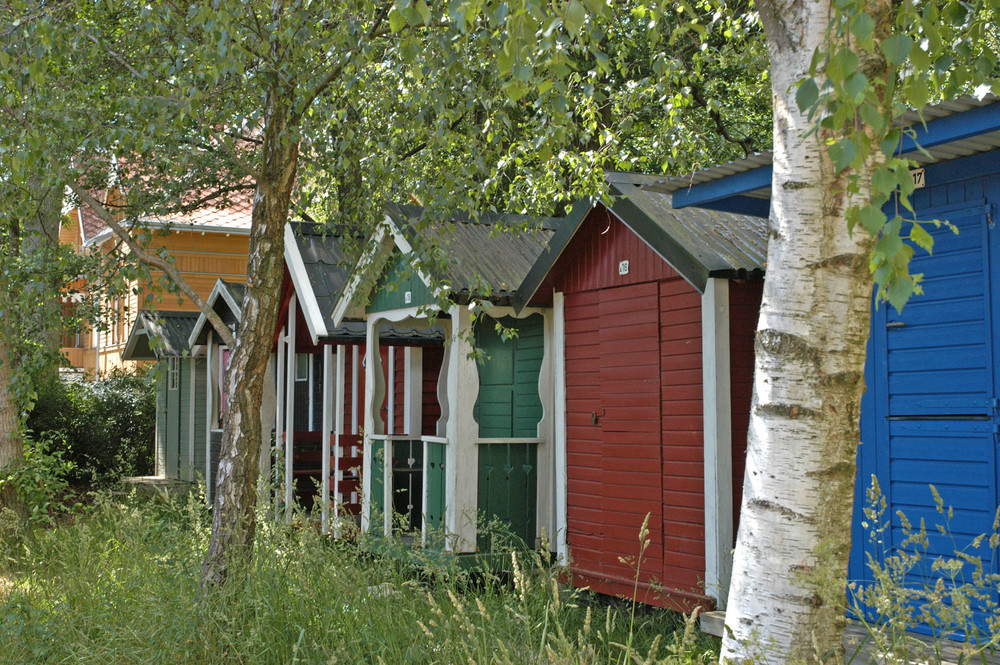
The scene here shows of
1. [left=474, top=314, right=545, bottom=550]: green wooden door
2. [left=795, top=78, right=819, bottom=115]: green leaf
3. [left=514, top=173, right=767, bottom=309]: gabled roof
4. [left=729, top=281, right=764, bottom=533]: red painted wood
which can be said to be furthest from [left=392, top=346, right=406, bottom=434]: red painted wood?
[left=795, top=78, right=819, bottom=115]: green leaf

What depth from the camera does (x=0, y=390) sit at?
34.6 ft

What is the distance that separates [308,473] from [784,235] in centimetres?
1036

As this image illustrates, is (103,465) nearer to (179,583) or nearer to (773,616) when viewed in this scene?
(179,583)

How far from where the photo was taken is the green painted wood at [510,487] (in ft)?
29.2

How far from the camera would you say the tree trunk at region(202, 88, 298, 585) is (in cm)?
619

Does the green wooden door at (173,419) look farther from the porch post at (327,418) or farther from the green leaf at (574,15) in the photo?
the green leaf at (574,15)

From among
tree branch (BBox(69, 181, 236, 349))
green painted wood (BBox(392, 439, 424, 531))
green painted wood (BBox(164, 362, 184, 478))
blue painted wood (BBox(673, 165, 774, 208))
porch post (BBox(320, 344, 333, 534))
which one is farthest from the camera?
green painted wood (BBox(164, 362, 184, 478))

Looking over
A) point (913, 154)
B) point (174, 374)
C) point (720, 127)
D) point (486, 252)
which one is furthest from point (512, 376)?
point (174, 374)

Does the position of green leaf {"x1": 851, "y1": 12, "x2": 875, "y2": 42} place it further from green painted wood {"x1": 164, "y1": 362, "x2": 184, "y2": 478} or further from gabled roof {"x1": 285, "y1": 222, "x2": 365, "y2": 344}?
green painted wood {"x1": 164, "y1": 362, "x2": 184, "y2": 478}

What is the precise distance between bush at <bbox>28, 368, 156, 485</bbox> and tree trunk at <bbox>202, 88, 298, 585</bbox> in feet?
46.3

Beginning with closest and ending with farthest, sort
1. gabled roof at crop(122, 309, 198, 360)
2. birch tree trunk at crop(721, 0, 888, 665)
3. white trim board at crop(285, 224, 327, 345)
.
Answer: birch tree trunk at crop(721, 0, 888, 665)
white trim board at crop(285, 224, 327, 345)
gabled roof at crop(122, 309, 198, 360)

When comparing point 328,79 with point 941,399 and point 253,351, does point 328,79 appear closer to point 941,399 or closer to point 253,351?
point 253,351

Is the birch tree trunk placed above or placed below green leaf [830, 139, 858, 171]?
below

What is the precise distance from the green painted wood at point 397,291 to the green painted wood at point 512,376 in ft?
2.08
